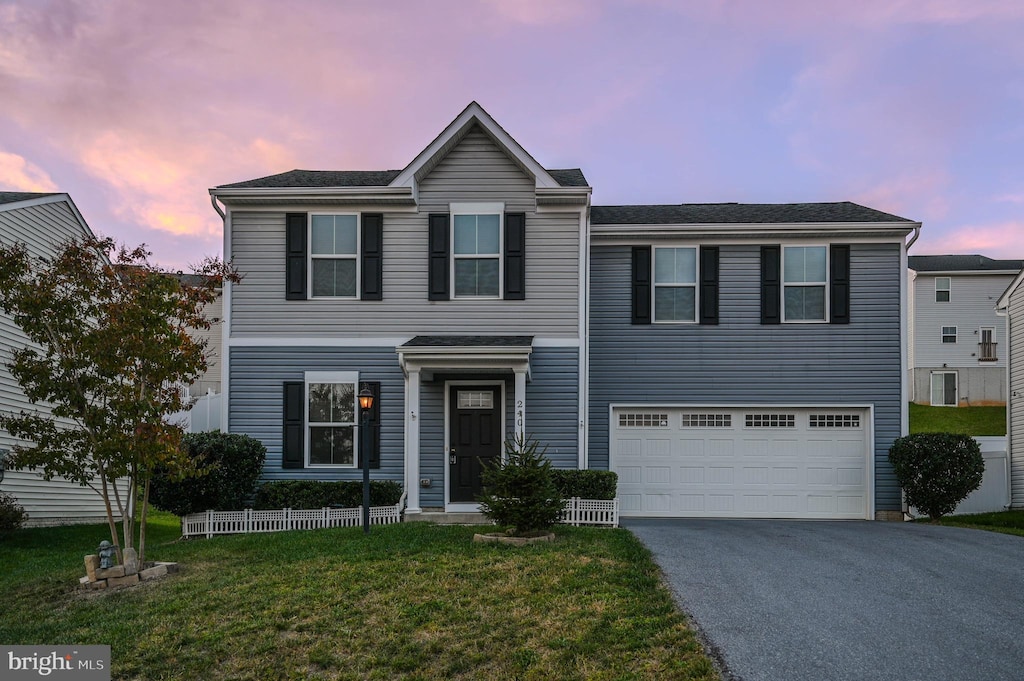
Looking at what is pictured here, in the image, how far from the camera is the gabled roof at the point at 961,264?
113 ft

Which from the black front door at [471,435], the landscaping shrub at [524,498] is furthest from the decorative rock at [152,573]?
the black front door at [471,435]

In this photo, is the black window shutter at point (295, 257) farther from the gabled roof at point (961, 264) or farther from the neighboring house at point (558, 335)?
the gabled roof at point (961, 264)

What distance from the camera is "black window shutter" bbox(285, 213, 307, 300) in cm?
1448

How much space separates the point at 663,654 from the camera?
615 cm

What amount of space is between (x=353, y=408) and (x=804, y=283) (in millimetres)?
8573

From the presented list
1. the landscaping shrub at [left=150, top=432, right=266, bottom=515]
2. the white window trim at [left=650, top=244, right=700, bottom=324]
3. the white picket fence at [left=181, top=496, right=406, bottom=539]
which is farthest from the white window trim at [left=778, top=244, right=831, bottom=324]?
the landscaping shrub at [left=150, top=432, right=266, bottom=515]

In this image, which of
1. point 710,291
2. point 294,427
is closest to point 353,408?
point 294,427

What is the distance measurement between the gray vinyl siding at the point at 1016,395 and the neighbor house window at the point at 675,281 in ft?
29.1

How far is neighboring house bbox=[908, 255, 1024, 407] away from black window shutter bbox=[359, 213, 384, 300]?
27.3 metres

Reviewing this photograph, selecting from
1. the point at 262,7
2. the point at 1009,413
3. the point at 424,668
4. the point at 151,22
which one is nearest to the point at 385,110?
the point at 262,7

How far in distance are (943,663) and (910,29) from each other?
1216 cm

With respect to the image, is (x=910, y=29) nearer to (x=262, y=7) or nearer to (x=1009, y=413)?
(x=1009, y=413)

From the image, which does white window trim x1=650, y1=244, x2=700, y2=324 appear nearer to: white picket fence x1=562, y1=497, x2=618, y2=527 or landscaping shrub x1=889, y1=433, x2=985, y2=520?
white picket fence x1=562, y1=497, x2=618, y2=527

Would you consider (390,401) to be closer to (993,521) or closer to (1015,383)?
(993,521)
